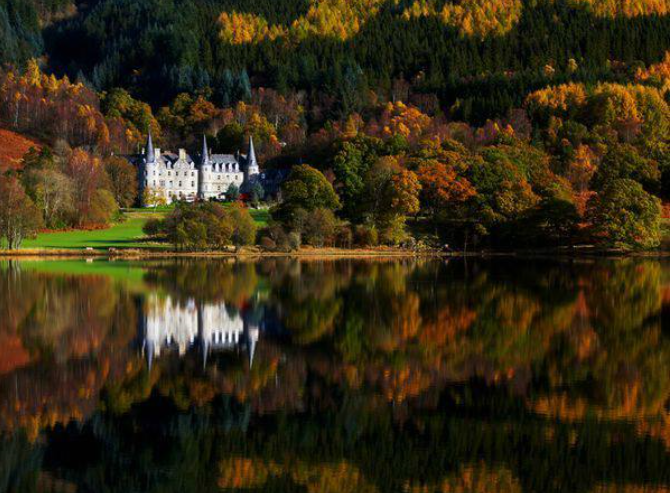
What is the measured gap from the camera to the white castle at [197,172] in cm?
14488

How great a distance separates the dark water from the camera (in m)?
18.1

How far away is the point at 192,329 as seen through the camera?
3491 cm

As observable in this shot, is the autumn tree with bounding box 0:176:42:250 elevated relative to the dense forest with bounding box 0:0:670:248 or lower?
lower

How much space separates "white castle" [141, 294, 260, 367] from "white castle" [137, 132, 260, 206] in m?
104

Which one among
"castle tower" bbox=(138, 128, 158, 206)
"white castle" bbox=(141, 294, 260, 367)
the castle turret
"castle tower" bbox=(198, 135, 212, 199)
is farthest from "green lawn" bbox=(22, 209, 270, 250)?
"white castle" bbox=(141, 294, 260, 367)

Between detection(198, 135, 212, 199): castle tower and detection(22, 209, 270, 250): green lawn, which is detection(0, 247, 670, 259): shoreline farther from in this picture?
detection(198, 135, 212, 199): castle tower

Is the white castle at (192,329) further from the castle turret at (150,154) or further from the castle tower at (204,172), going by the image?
the castle tower at (204,172)

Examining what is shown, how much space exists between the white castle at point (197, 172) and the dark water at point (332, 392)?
3949 inches

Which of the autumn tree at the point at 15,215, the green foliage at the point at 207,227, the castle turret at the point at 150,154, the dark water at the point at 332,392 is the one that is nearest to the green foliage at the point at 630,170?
the green foliage at the point at 207,227

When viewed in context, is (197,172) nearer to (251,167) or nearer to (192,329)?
(251,167)

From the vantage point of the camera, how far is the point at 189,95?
618 feet

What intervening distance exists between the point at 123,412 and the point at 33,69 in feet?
601

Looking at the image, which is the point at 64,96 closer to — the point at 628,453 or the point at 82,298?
the point at 82,298

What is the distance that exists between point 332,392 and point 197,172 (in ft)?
419
